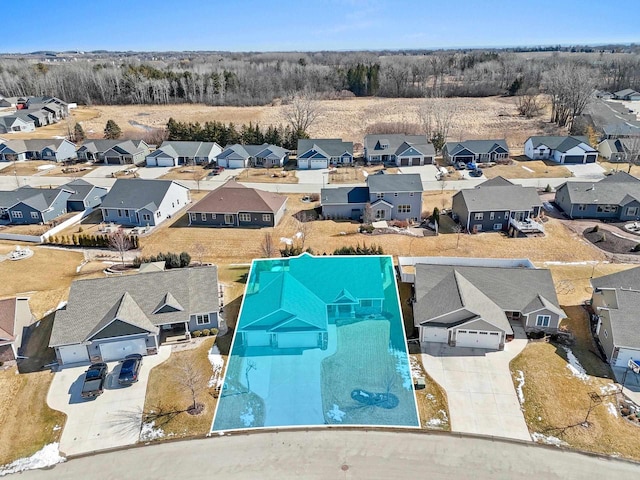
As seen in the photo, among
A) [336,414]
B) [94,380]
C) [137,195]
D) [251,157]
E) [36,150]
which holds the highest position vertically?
[36,150]

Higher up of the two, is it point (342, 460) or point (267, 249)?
point (267, 249)

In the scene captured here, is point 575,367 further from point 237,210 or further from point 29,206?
point 29,206

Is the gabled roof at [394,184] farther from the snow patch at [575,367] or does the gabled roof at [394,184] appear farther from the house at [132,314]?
the snow patch at [575,367]

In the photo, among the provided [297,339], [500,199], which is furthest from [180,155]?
[297,339]

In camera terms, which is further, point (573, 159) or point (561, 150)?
point (561, 150)

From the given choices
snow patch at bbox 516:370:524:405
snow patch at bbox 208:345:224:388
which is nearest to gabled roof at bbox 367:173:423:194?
snow patch at bbox 516:370:524:405

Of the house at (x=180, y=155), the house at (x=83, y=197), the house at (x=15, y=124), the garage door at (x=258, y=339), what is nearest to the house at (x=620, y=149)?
the house at (x=180, y=155)

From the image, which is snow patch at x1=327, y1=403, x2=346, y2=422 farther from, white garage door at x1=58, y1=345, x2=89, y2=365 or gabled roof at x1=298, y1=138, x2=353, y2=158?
gabled roof at x1=298, y1=138, x2=353, y2=158

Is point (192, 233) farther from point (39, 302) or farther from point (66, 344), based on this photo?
point (66, 344)
